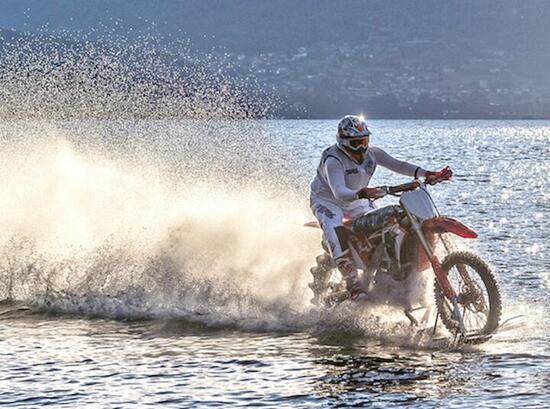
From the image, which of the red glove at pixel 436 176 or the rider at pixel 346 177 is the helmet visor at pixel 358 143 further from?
A: the red glove at pixel 436 176

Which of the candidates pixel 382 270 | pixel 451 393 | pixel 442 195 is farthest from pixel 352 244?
pixel 442 195

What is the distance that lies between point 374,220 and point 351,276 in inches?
33.8

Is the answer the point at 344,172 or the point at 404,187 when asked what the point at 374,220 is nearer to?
the point at 344,172

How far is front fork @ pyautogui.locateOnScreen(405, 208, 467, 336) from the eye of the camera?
14.8 m

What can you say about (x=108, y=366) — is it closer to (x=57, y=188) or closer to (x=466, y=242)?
(x=57, y=188)

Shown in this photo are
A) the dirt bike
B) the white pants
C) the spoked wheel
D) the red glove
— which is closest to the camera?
the spoked wheel

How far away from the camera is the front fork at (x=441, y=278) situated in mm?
14844

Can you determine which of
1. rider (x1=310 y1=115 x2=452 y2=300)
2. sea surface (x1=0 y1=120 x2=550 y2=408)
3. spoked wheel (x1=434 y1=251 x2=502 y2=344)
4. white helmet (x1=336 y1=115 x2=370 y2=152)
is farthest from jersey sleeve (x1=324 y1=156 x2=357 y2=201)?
spoked wheel (x1=434 y1=251 x2=502 y2=344)

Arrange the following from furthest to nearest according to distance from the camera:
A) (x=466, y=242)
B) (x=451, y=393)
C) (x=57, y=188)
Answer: (x=466, y=242) < (x=57, y=188) < (x=451, y=393)

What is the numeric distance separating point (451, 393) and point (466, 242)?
1793cm

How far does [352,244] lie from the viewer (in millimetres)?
16484

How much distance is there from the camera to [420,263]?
15.4 meters

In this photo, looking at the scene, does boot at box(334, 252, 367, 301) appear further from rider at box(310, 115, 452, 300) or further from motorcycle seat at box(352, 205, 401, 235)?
motorcycle seat at box(352, 205, 401, 235)

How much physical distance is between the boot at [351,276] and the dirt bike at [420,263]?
3.4 inches
